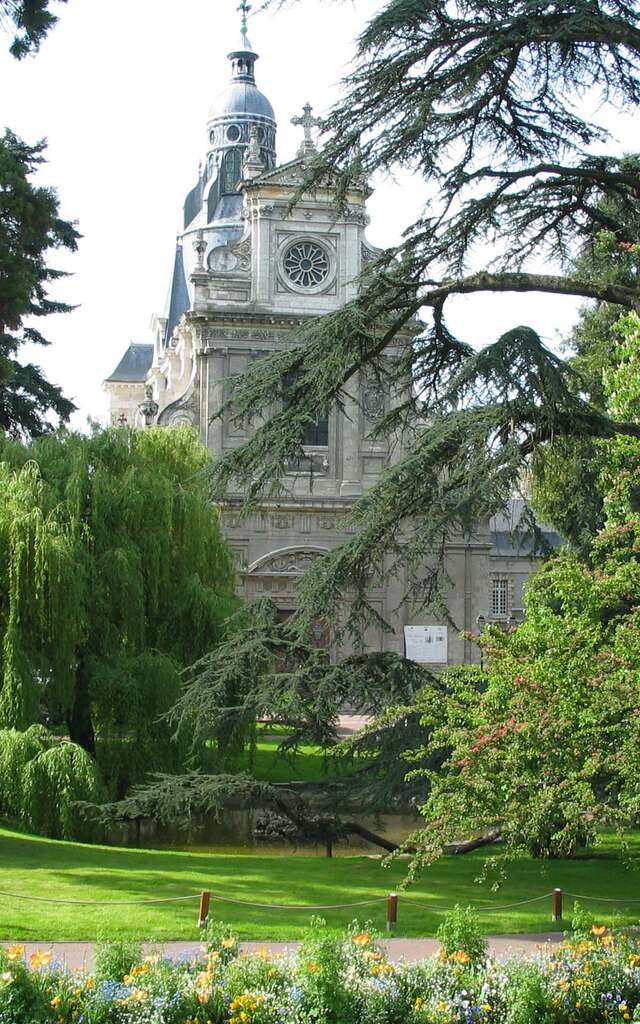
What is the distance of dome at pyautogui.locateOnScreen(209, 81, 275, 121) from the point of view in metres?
54.9

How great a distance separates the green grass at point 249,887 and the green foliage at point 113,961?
7.90 feet

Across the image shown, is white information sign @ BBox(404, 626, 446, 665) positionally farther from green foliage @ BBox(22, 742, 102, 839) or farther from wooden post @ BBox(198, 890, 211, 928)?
wooden post @ BBox(198, 890, 211, 928)

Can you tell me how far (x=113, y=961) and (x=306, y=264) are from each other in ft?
114

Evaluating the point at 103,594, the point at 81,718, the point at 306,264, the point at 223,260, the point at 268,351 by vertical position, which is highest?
the point at 223,260

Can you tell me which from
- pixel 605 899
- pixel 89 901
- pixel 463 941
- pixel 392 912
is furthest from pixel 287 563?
pixel 463 941

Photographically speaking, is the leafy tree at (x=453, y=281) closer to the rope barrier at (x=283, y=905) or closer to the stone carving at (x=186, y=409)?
the rope barrier at (x=283, y=905)

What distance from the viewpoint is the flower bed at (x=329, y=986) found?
8.84 meters

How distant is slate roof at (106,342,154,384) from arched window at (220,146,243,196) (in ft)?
47.9

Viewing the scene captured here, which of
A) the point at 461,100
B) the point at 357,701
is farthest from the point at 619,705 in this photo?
the point at 461,100

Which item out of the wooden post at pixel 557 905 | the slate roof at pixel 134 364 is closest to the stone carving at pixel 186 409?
the slate roof at pixel 134 364

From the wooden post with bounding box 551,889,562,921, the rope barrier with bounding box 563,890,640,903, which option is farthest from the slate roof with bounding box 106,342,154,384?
the wooden post with bounding box 551,889,562,921

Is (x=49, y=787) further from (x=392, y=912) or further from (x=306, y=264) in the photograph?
(x=306, y=264)

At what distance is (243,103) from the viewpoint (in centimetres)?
5506

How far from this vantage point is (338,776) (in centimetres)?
1593
